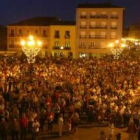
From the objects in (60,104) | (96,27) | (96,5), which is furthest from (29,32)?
(60,104)

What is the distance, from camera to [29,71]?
25625mm

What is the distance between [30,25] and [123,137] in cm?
4595

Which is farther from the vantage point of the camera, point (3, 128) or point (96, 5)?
point (96, 5)

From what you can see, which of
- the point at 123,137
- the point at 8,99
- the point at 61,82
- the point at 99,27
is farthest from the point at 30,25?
the point at 123,137

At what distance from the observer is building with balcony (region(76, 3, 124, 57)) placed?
5778 cm

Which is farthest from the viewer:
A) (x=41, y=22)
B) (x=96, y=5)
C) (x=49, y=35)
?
(x=96, y=5)

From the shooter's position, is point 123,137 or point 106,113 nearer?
point 123,137

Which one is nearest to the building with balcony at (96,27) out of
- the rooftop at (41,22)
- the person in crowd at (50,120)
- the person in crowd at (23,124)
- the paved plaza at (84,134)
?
the rooftop at (41,22)

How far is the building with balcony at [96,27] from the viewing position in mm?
57781

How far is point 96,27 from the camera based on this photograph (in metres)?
58.2

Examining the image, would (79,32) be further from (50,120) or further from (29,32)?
(50,120)

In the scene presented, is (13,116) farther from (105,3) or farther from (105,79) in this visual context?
(105,3)

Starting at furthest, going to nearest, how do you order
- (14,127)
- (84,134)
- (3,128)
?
(84,134) < (14,127) < (3,128)

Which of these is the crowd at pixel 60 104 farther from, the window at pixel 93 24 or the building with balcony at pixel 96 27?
the window at pixel 93 24
